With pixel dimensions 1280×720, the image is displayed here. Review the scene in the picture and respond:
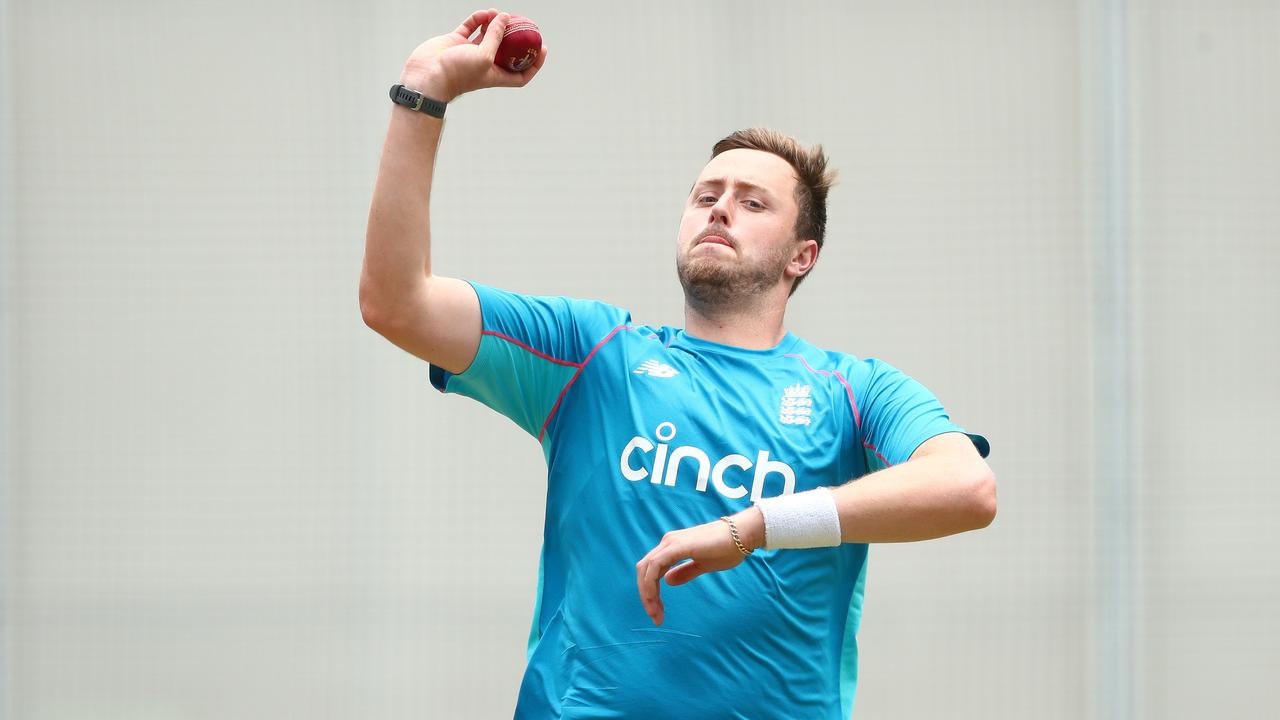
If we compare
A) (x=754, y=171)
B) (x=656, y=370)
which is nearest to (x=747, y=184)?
(x=754, y=171)

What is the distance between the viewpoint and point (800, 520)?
1.82 metres

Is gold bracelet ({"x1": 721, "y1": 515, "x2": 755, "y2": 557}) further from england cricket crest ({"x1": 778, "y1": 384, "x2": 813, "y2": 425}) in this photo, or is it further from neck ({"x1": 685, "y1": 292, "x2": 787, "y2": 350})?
neck ({"x1": 685, "y1": 292, "x2": 787, "y2": 350})

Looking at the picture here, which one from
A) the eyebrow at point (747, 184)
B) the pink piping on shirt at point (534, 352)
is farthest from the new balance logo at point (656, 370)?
the eyebrow at point (747, 184)

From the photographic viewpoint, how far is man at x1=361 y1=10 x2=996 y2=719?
74.2 inches

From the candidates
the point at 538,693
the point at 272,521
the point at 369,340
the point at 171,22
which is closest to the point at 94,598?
the point at 272,521

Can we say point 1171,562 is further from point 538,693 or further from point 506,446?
point 538,693

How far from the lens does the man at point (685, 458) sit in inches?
74.2

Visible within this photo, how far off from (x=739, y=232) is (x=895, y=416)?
54cm

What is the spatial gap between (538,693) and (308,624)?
8.25 ft

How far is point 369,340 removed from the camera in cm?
437

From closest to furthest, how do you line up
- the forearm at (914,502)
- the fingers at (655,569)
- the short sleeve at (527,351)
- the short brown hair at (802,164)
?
the fingers at (655,569) → the forearm at (914,502) → the short sleeve at (527,351) → the short brown hair at (802,164)

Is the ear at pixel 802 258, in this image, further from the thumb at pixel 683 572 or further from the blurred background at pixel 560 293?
the blurred background at pixel 560 293

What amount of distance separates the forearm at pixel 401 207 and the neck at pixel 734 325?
67 cm

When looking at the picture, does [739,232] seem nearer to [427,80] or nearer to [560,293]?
[427,80]
